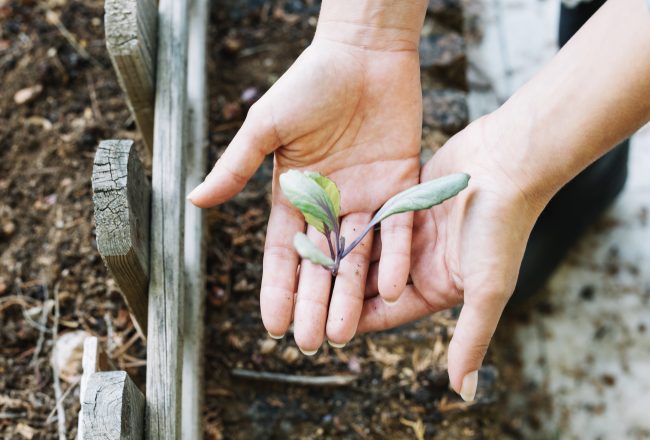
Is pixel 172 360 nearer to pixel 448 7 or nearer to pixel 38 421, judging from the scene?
pixel 38 421

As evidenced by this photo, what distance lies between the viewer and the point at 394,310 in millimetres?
1369

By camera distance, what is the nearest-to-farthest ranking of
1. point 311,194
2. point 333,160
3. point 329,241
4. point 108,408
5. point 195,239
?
point 108,408, point 311,194, point 329,241, point 333,160, point 195,239

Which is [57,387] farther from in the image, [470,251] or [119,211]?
[470,251]

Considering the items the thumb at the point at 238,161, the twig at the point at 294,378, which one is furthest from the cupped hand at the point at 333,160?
the twig at the point at 294,378

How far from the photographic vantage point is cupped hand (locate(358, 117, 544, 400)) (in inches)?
47.9

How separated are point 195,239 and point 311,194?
49 centimetres

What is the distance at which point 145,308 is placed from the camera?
1.37m

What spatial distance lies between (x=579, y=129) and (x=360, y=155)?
0.45m

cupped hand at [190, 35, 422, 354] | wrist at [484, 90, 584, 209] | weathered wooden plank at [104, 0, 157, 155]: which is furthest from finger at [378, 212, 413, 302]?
weathered wooden plank at [104, 0, 157, 155]

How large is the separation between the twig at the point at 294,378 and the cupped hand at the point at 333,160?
0.39 meters

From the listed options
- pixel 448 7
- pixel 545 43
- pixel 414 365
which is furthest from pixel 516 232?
pixel 545 43

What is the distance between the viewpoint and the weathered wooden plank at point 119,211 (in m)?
1.20

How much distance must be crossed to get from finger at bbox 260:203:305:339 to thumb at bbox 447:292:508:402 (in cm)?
33

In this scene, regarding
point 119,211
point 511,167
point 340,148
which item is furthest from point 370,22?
point 119,211
